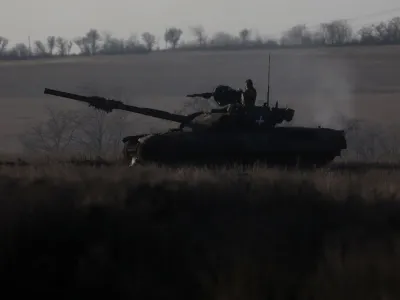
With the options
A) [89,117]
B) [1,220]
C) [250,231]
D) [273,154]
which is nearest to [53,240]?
[1,220]

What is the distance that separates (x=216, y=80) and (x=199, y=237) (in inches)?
2227

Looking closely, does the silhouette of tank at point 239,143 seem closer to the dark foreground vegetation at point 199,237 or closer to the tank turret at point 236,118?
the tank turret at point 236,118

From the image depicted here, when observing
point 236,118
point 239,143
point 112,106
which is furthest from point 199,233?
point 112,106

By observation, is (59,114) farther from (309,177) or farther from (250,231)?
(250,231)

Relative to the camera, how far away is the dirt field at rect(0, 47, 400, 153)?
57750 mm

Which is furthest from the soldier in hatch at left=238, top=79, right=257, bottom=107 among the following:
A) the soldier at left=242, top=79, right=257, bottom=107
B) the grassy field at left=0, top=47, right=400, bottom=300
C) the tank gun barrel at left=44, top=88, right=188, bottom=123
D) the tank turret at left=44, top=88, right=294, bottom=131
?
the grassy field at left=0, top=47, right=400, bottom=300

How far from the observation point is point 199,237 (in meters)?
12.1

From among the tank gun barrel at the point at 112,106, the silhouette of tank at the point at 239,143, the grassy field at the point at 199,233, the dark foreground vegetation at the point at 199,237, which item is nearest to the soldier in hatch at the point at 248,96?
the silhouette of tank at the point at 239,143

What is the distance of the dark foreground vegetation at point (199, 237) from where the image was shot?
10188 millimetres

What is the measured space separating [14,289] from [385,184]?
7059mm

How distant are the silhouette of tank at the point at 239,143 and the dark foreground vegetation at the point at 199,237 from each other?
345cm

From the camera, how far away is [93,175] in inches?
638

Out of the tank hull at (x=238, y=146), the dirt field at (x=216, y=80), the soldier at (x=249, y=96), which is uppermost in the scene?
the soldier at (x=249, y=96)

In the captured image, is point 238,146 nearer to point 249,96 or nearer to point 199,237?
point 249,96
